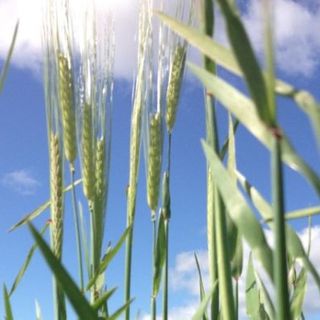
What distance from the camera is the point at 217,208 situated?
44cm

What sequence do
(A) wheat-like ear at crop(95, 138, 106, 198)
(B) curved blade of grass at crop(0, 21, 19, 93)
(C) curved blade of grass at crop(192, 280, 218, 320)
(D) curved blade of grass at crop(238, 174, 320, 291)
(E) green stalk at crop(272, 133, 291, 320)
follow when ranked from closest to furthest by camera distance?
(E) green stalk at crop(272, 133, 291, 320) < (D) curved blade of grass at crop(238, 174, 320, 291) < (B) curved blade of grass at crop(0, 21, 19, 93) < (C) curved blade of grass at crop(192, 280, 218, 320) < (A) wheat-like ear at crop(95, 138, 106, 198)

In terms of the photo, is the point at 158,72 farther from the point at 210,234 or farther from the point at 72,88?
the point at 210,234

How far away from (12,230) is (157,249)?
312 millimetres

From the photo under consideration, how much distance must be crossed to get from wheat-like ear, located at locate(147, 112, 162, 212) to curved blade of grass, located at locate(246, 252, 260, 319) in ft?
0.64

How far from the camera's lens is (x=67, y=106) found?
107 centimetres

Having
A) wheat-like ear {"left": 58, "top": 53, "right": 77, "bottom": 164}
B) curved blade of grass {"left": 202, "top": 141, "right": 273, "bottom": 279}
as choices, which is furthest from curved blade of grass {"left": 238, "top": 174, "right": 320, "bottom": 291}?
wheat-like ear {"left": 58, "top": 53, "right": 77, "bottom": 164}

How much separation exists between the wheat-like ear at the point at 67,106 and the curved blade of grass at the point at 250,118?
2.28ft

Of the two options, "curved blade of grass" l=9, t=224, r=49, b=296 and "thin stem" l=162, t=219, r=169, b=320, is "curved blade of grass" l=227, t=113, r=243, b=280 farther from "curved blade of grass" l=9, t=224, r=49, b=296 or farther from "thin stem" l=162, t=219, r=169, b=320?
"curved blade of grass" l=9, t=224, r=49, b=296

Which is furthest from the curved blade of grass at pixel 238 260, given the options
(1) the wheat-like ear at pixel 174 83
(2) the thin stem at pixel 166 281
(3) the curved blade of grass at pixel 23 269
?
(1) the wheat-like ear at pixel 174 83

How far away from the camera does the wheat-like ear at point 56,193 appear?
0.84 metres

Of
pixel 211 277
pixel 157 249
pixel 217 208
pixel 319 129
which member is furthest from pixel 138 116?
pixel 319 129

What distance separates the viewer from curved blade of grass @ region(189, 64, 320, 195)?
0.33 meters

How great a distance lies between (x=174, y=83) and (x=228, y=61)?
77cm

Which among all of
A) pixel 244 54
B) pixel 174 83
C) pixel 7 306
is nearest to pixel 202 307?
pixel 7 306
